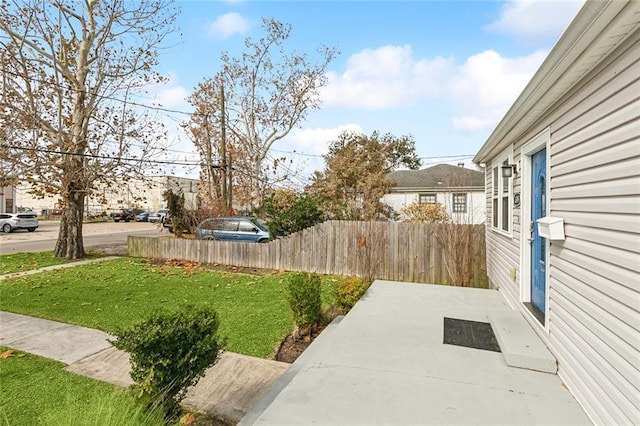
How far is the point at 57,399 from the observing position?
3.13 metres

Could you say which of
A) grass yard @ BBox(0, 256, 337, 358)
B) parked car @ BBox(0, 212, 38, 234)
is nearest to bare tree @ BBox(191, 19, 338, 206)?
grass yard @ BBox(0, 256, 337, 358)

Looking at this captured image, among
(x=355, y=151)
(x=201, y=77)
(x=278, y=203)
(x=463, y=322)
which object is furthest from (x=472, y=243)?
(x=201, y=77)

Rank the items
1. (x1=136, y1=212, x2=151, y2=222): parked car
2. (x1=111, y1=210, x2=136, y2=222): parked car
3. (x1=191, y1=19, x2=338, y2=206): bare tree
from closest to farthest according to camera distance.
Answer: (x1=191, y1=19, x2=338, y2=206): bare tree → (x1=111, y1=210, x2=136, y2=222): parked car → (x1=136, y1=212, x2=151, y2=222): parked car

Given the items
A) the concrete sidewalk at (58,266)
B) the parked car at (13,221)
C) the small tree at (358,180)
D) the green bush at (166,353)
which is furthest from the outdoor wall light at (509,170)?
the parked car at (13,221)

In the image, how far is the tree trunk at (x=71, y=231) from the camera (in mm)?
11695

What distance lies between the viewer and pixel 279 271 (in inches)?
388

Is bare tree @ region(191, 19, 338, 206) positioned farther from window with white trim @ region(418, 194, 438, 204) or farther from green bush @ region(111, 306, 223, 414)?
green bush @ region(111, 306, 223, 414)

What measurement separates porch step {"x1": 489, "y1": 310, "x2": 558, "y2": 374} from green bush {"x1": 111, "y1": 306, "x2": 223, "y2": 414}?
272 cm

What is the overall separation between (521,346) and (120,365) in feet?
14.1

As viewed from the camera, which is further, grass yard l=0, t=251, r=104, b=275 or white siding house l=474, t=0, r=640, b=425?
grass yard l=0, t=251, r=104, b=275

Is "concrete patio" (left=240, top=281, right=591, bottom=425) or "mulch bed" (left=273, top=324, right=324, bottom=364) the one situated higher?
"concrete patio" (left=240, top=281, right=591, bottom=425)

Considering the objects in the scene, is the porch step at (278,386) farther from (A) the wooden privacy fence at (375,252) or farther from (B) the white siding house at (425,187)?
(B) the white siding house at (425,187)

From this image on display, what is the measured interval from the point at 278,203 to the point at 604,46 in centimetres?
974

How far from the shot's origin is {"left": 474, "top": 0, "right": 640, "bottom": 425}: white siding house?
6.20 feet
